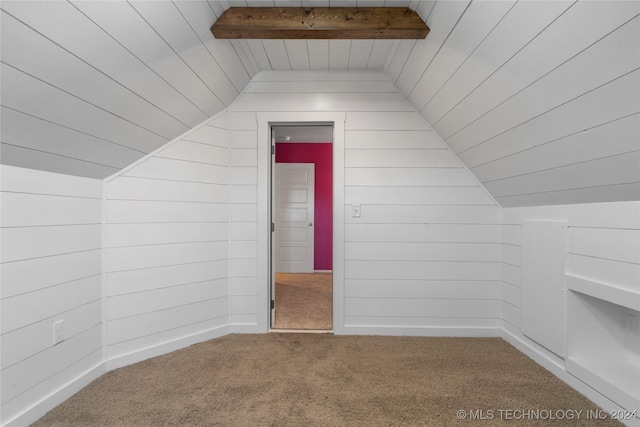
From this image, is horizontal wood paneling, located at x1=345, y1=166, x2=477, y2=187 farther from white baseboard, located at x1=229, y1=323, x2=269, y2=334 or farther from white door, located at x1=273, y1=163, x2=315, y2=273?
white door, located at x1=273, y1=163, x2=315, y2=273

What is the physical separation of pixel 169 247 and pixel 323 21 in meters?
1.86

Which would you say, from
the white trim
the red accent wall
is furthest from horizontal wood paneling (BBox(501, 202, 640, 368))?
the red accent wall

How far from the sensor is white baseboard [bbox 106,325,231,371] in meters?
1.99

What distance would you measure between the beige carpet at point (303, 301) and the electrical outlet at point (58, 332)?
146cm

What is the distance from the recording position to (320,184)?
16.7 feet

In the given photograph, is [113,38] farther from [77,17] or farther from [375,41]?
[375,41]

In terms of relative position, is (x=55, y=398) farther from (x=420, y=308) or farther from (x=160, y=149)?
(x=420, y=308)

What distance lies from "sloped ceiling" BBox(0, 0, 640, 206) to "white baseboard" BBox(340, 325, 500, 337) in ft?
3.62

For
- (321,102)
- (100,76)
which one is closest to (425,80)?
(321,102)

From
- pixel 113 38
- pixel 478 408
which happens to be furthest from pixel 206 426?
Answer: pixel 113 38

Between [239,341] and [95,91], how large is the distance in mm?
1918

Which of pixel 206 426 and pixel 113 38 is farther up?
pixel 113 38

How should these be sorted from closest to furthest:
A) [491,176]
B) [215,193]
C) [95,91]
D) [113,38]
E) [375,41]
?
[113,38] < [95,91] < [375,41] < [491,176] < [215,193]

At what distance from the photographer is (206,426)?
146 cm
